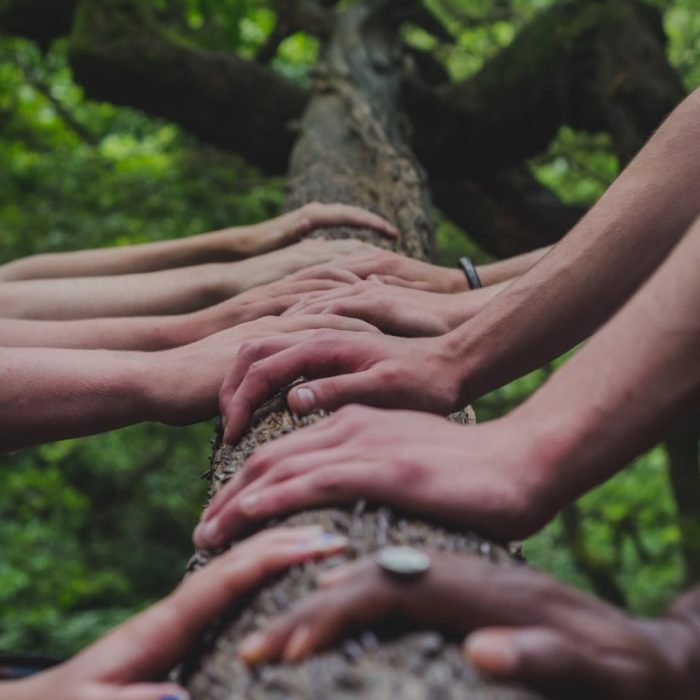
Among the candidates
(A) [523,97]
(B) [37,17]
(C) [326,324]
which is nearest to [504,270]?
(C) [326,324]

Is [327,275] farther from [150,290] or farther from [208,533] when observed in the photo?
[208,533]

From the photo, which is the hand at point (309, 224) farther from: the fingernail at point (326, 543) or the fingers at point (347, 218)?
the fingernail at point (326, 543)

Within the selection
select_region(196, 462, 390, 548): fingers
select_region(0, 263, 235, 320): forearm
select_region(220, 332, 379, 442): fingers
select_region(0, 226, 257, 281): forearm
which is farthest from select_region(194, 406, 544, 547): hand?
select_region(0, 226, 257, 281): forearm

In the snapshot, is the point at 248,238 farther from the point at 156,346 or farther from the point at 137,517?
the point at 137,517

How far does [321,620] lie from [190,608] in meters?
0.22

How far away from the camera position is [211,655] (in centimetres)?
114

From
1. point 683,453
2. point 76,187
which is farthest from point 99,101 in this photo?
point 683,453

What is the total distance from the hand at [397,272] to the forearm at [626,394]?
1471 millimetres

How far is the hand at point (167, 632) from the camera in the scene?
1.08 meters

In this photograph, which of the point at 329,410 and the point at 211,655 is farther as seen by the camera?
the point at 329,410

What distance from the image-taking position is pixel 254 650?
1.02m

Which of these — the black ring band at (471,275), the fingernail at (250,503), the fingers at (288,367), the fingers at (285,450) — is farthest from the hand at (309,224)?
the fingernail at (250,503)

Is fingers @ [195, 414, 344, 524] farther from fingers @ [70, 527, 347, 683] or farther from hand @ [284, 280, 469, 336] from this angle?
hand @ [284, 280, 469, 336]

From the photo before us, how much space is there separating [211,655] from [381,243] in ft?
7.97
